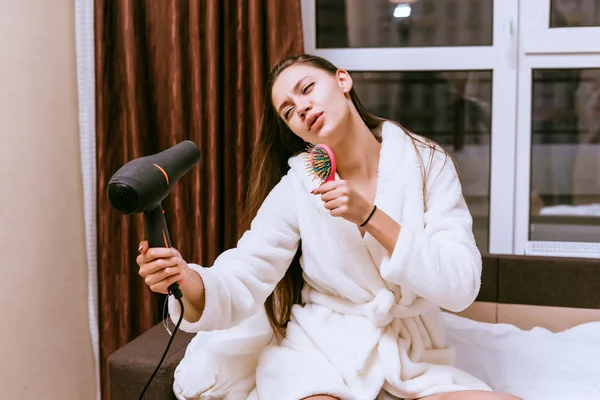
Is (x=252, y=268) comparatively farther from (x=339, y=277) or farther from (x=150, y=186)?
(x=150, y=186)

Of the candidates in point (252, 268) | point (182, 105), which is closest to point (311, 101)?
point (252, 268)

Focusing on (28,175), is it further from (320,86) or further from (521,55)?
(521,55)

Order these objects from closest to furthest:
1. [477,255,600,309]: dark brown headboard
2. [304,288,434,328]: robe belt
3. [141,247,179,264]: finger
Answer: [141,247,179,264]: finger
[304,288,434,328]: robe belt
[477,255,600,309]: dark brown headboard

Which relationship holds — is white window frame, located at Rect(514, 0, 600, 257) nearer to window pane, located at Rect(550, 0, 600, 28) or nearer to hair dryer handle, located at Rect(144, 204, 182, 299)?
window pane, located at Rect(550, 0, 600, 28)

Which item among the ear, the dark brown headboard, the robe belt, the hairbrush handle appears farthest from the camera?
the dark brown headboard

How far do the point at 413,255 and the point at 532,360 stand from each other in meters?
0.57

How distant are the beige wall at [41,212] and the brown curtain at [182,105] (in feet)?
0.33

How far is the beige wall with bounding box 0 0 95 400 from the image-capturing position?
1.60 meters

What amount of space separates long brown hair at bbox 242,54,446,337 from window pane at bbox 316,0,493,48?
25.8 inches

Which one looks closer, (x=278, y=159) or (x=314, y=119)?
(x=314, y=119)

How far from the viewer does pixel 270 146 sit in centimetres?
144

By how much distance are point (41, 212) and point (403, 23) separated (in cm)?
126

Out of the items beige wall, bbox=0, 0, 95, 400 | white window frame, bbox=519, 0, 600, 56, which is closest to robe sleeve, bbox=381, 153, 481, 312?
white window frame, bbox=519, 0, 600, 56

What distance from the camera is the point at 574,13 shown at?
189 centimetres
